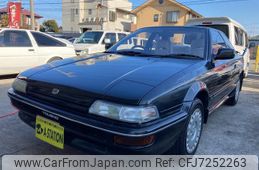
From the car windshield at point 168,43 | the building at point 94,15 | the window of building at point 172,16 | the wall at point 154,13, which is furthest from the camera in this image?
the building at point 94,15

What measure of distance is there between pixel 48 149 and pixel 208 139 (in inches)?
83.3

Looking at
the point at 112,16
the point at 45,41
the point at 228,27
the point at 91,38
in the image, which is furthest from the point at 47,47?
the point at 112,16

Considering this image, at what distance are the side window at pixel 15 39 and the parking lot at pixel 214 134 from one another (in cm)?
211

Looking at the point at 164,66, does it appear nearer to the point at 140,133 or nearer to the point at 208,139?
the point at 140,133

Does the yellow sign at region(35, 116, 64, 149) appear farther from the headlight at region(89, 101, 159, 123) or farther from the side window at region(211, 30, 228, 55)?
the side window at region(211, 30, 228, 55)

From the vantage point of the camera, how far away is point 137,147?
206cm

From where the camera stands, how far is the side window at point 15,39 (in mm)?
6718

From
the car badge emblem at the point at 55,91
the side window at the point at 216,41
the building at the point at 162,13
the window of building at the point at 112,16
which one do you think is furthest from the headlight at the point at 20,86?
the window of building at the point at 112,16

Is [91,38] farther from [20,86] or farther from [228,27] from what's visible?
[20,86]

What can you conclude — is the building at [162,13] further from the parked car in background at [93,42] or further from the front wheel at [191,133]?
the front wheel at [191,133]

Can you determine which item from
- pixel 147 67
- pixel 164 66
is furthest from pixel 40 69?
pixel 164 66

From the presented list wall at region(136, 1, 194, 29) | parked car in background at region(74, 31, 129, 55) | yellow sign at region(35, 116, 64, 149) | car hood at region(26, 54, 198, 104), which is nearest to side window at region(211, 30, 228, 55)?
car hood at region(26, 54, 198, 104)

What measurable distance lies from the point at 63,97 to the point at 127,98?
0.65 metres

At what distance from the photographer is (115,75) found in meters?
2.49
